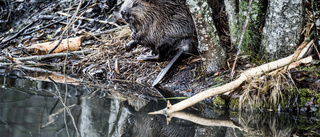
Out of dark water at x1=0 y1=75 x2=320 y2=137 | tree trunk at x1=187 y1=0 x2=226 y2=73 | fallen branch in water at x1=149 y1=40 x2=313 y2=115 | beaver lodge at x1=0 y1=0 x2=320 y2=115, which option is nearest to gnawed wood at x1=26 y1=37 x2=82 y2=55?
beaver lodge at x1=0 y1=0 x2=320 y2=115

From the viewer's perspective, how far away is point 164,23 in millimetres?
3656

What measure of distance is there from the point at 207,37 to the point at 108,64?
1.59 meters

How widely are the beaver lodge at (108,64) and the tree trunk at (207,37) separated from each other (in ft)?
0.35

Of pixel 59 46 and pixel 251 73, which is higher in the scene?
pixel 59 46

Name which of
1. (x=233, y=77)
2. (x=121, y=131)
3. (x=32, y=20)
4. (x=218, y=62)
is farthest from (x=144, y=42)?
(x=32, y=20)

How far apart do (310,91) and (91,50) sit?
10.3 feet

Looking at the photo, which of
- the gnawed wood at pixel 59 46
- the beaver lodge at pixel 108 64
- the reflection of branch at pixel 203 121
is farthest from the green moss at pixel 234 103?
the gnawed wood at pixel 59 46

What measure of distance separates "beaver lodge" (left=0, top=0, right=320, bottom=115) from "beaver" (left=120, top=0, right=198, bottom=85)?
234 millimetres

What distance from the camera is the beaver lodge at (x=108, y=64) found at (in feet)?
9.07

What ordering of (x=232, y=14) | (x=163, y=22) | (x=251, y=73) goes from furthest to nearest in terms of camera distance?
(x=163, y=22) < (x=232, y=14) < (x=251, y=73)

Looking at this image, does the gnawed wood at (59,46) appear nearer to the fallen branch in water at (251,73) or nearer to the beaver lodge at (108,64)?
the beaver lodge at (108,64)

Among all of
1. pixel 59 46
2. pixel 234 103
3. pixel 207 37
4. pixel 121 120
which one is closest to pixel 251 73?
pixel 234 103

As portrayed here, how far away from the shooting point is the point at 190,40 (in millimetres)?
3643

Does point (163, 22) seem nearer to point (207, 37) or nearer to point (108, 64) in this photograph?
point (207, 37)
